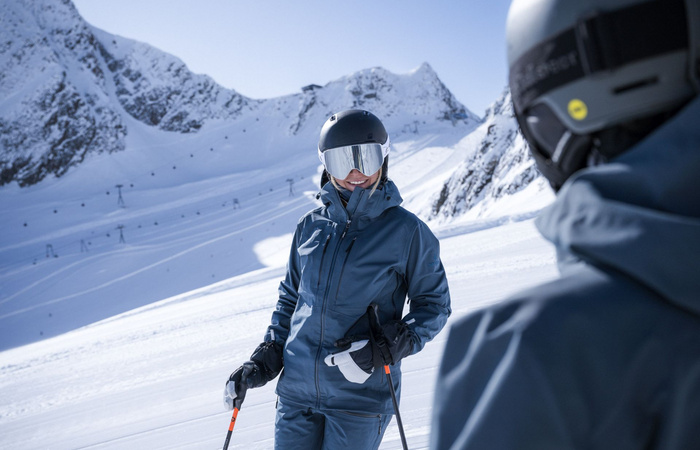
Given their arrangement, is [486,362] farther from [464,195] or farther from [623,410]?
[464,195]

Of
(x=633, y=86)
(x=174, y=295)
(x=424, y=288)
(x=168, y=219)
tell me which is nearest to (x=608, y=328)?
(x=633, y=86)

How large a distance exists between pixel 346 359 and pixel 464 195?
69.8 ft

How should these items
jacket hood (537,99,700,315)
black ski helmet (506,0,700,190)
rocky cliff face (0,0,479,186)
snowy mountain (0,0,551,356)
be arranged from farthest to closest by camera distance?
rocky cliff face (0,0,479,186), snowy mountain (0,0,551,356), black ski helmet (506,0,700,190), jacket hood (537,99,700,315)

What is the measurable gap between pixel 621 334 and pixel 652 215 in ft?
0.50

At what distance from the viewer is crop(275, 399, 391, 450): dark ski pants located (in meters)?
1.89

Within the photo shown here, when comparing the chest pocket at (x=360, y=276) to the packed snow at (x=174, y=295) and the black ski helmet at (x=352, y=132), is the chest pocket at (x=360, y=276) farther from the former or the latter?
the packed snow at (x=174, y=295)

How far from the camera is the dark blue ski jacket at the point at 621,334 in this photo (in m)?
0.55

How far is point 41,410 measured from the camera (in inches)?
197

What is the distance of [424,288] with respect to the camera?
2096 mm

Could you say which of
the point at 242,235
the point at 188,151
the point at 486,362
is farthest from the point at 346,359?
the point at 188,151

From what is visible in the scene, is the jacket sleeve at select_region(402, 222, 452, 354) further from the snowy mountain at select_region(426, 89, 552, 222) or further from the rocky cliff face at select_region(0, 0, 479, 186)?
the rocky cliff face at select_region(0, 0, 479, 186)

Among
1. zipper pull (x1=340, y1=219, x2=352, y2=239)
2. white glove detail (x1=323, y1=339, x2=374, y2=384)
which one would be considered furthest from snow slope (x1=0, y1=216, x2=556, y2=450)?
zipper pull (x1=340, y1=219, x2=352, y2=239)

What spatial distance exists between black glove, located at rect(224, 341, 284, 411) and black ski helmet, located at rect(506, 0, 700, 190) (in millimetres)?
1689

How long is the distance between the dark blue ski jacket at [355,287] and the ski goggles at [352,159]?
0.52 feet
